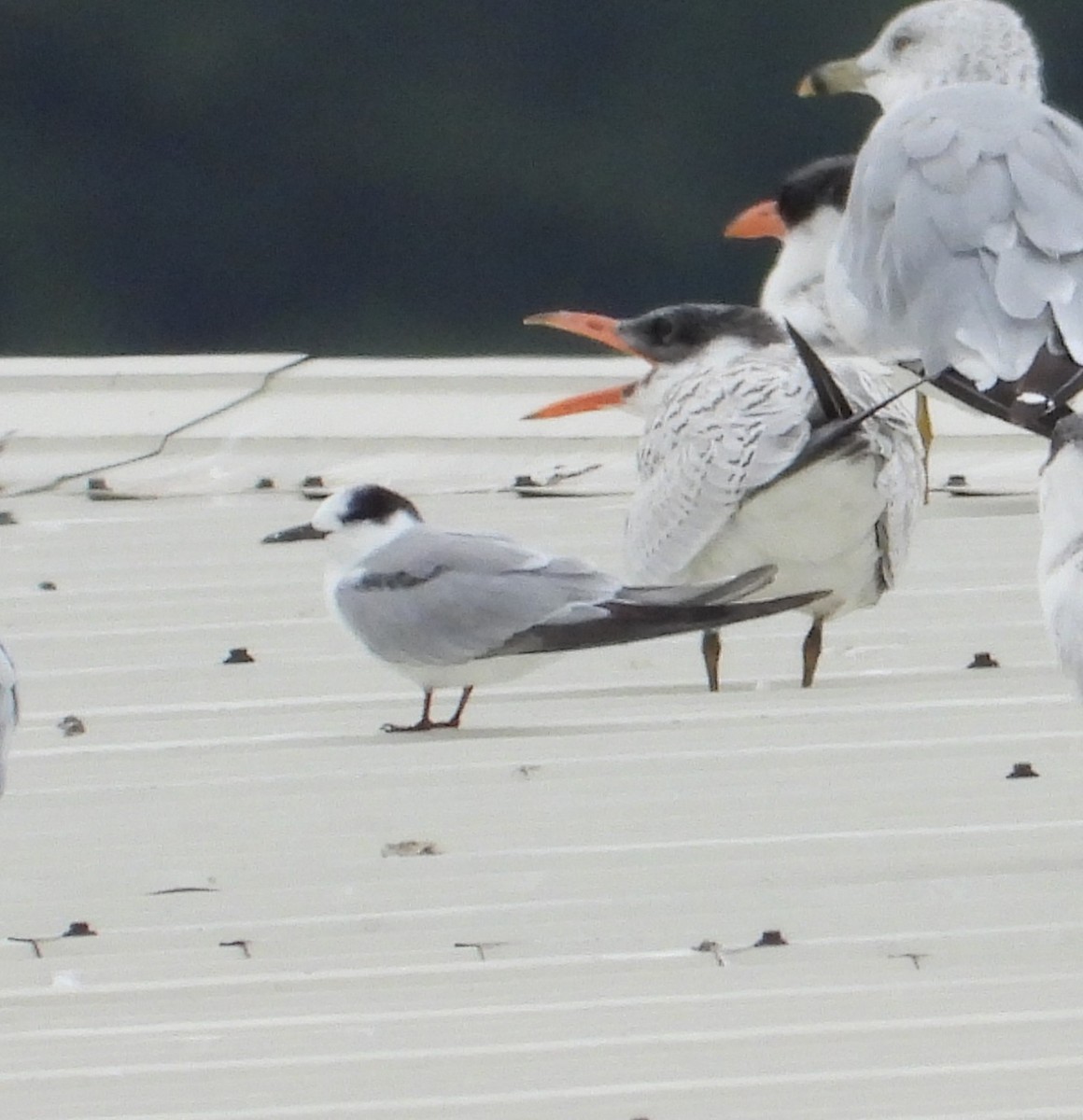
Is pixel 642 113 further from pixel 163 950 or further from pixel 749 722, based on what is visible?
pixel 163 950

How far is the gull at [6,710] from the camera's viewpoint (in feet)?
12.3

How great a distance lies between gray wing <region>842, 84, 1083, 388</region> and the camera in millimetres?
5000

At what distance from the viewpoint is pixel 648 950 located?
3205 millimetres

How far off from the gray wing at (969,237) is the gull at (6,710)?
67.8 inches

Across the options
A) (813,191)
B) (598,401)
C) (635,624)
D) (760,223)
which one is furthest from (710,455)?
(760,223)

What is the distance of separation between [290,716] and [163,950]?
128cm

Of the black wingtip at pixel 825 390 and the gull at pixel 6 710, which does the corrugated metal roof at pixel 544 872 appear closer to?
the gull at pixel 6 710

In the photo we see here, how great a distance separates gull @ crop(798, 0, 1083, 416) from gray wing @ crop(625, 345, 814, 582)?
280 mm

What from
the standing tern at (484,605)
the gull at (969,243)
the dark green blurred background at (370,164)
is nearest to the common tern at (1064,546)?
the standing tern at (484,605)

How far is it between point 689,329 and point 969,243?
52 cm

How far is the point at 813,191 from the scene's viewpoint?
7473 mm

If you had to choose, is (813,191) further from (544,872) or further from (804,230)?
(544,872)

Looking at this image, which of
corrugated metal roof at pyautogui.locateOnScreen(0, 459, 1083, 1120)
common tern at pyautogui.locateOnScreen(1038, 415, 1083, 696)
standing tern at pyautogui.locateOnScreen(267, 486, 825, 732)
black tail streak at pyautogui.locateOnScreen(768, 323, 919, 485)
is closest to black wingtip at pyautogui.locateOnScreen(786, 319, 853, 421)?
black tail streak at pyautogui.locateOnScreen(768, 323, 919, 485)

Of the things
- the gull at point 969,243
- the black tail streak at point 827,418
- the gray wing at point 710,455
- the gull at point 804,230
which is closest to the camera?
the black tail streak at point 827,418
